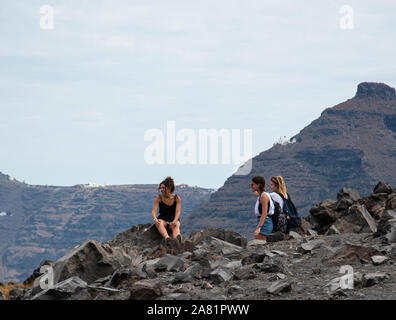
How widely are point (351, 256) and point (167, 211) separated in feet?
23.1

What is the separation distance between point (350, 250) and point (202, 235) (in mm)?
6782

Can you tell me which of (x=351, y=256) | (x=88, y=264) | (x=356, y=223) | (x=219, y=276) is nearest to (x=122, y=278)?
(x=219, y=276)

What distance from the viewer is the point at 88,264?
1181 cm

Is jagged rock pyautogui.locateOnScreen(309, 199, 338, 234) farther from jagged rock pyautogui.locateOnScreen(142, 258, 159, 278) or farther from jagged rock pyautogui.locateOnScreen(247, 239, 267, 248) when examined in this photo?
jagged rock pyautogui.locateOnScreen(142, 258, 159, 278)

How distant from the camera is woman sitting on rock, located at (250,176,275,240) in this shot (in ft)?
47.7

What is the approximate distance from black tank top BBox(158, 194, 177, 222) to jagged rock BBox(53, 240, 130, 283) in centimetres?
449

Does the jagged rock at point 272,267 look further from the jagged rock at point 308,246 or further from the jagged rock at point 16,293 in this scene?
the jagged rock at point 16,293

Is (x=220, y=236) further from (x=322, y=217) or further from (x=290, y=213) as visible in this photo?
(x=322, y=217)

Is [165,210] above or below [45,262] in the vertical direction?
above

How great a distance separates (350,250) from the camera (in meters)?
10.7
